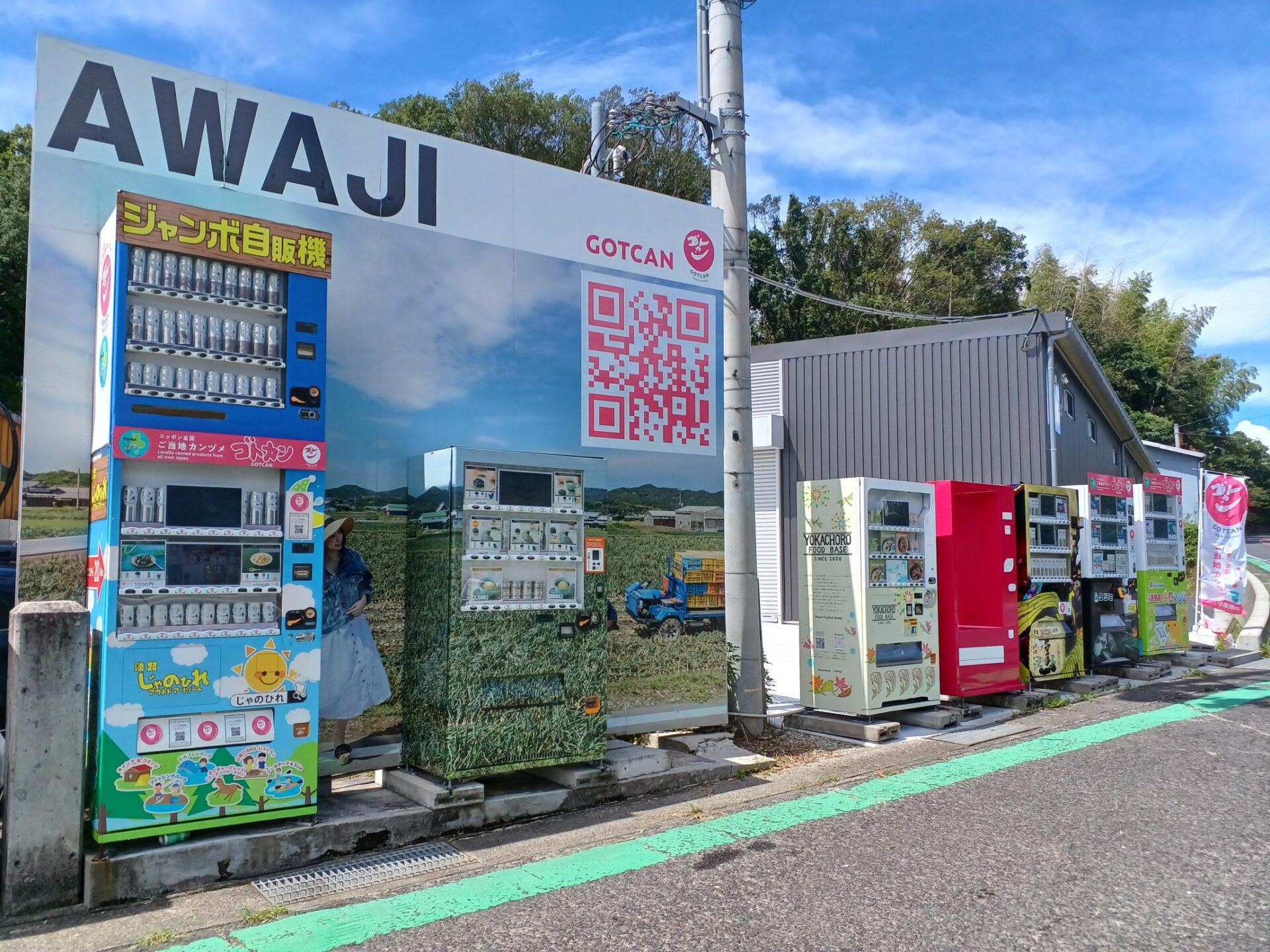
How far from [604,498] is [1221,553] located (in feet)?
40.1

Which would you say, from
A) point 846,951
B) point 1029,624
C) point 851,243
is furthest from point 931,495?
point 851,243

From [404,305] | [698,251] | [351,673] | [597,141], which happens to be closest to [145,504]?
[351,673]

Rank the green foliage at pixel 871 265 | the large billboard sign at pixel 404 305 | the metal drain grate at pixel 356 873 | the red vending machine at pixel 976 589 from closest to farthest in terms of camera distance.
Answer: the metal drain grate at pixel 356 873 < the large billboard sign at pixel 404 305 < the red vending machine at pixel 976 589 < the green foliage at pixel 871 265

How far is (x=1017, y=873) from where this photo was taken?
16.3 feet

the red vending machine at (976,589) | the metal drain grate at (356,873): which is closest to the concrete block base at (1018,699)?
the red vending machine at (976,589)

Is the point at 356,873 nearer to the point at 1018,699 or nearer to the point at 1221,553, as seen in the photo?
the point at 1018,699

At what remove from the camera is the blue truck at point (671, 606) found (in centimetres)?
823

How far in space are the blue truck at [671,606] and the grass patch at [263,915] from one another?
4084 mm

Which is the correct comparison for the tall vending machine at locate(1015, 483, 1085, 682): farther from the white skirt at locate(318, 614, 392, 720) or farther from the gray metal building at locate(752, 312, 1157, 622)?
the white skirt at locate(318, 614, 392, 720)

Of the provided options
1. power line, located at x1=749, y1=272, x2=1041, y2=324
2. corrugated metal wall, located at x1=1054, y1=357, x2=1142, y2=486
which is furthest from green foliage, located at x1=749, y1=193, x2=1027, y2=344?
corrugated metal wall, located at x1=1054, y1=357, x2=1142, y2=486

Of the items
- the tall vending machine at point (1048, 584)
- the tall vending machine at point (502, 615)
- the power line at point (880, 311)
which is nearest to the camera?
the tall vending machine at point (502, 615)

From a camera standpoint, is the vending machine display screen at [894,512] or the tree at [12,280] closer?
the vending machine display screen at [894,512]

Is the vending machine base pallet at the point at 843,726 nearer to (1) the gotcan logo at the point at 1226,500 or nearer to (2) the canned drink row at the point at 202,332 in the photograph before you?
(2) the canned drink row at the point at 202,332

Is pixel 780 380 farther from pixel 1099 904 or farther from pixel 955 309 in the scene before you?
pixel 955 309
